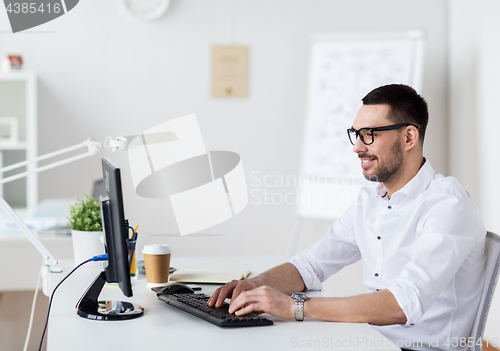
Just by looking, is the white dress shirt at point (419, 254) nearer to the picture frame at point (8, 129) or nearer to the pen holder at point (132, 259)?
the pen holder at point (132, 259)

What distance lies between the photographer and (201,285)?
4.94ft

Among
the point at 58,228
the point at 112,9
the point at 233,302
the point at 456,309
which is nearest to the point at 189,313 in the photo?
the point at 233,302

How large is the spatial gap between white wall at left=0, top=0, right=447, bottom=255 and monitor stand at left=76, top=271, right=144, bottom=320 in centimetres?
217

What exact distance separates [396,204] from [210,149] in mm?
2093

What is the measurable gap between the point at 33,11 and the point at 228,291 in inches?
110

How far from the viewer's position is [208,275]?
5.22ft

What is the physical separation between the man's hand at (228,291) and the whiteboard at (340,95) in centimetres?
191

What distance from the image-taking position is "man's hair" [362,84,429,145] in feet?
4.94

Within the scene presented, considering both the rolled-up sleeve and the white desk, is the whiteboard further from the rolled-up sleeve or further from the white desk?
the white desk

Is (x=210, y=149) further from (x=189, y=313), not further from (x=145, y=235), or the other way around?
(x=189, y=313)

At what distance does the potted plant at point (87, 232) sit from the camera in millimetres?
1674

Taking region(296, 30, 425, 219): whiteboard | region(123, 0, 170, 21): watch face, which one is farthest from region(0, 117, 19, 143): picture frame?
region(296, 30, 425, 219): whiteboard

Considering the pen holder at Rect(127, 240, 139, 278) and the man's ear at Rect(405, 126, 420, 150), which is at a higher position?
the man's ear at Rect(405, 126, 420, 150)
